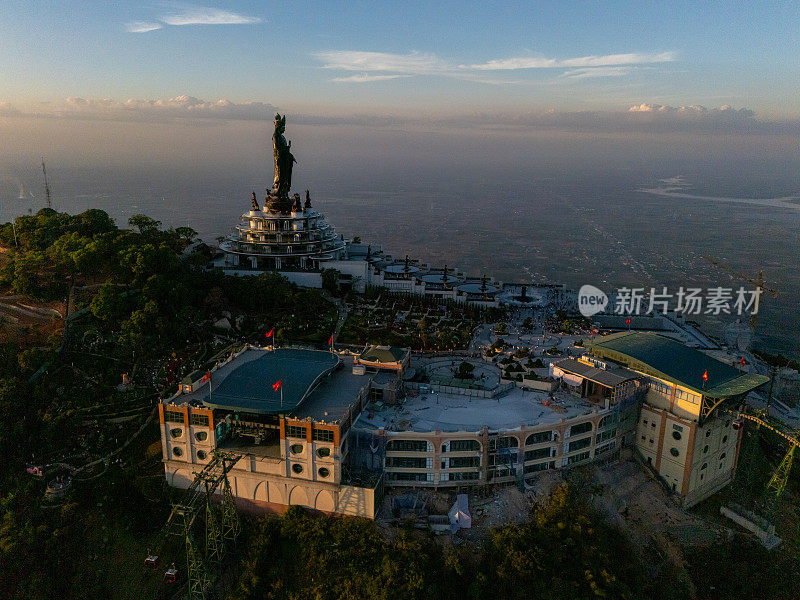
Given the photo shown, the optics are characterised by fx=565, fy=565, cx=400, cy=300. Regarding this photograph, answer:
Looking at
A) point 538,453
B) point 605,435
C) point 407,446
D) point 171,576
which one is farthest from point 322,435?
point 605,435

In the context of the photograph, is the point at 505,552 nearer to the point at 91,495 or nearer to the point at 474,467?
the point at 474,467

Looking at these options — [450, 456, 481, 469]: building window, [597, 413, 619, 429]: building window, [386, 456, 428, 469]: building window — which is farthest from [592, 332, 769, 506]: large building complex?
[386, 456, 428, 469]: building window

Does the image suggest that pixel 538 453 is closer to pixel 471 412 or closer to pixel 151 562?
pixel 471 412

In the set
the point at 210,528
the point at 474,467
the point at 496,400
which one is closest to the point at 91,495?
the point at 210,528

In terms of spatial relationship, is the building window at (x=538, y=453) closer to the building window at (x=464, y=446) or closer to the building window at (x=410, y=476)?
the building window at (x=464, y=446)

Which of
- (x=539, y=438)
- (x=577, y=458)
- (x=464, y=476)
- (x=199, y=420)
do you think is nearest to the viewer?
(x=199, y=420)

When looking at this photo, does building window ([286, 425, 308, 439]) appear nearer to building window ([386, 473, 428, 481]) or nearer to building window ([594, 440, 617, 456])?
building window ([386, 473, 428, 481])

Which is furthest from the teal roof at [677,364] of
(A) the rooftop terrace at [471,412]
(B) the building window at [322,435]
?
(B) the building window at [322,435]
